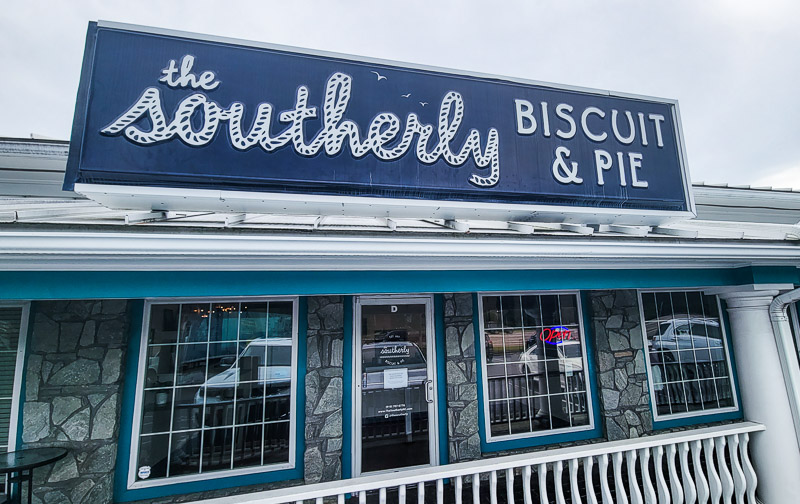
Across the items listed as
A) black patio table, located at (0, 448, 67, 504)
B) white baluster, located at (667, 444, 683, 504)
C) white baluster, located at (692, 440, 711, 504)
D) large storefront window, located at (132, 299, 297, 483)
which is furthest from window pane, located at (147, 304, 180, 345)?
white baluster, located at (692, 440, 711, 504)

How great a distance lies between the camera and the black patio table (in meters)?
2.80

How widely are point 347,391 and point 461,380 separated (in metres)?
1.33

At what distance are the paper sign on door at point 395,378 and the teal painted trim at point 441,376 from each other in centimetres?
39

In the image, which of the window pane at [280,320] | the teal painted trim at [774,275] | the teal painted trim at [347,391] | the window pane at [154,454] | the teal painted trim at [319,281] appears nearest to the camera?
the teal painted trim at [319,281]

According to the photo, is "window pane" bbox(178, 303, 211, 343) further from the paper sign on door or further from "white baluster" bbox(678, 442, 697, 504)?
"white baluster" bbox(678, 442, 697, 504)

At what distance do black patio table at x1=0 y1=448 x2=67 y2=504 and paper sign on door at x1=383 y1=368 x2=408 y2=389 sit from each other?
292cm

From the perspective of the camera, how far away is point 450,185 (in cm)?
338

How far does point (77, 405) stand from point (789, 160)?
19.4 metres

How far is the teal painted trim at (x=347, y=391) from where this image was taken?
3967 millimetres

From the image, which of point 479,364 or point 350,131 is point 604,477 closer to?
point 479,364

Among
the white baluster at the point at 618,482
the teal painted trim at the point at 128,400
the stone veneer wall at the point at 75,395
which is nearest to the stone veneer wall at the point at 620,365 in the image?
the white baluster at the point at 618,482

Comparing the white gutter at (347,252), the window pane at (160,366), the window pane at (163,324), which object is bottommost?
the window pane at (160,366)

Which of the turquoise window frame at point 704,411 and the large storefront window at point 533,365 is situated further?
the turquoise window frame at point 704,411

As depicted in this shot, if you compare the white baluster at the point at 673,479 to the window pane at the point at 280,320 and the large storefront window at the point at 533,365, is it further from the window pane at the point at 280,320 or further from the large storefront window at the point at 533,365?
the window pane at the point at 280,320
